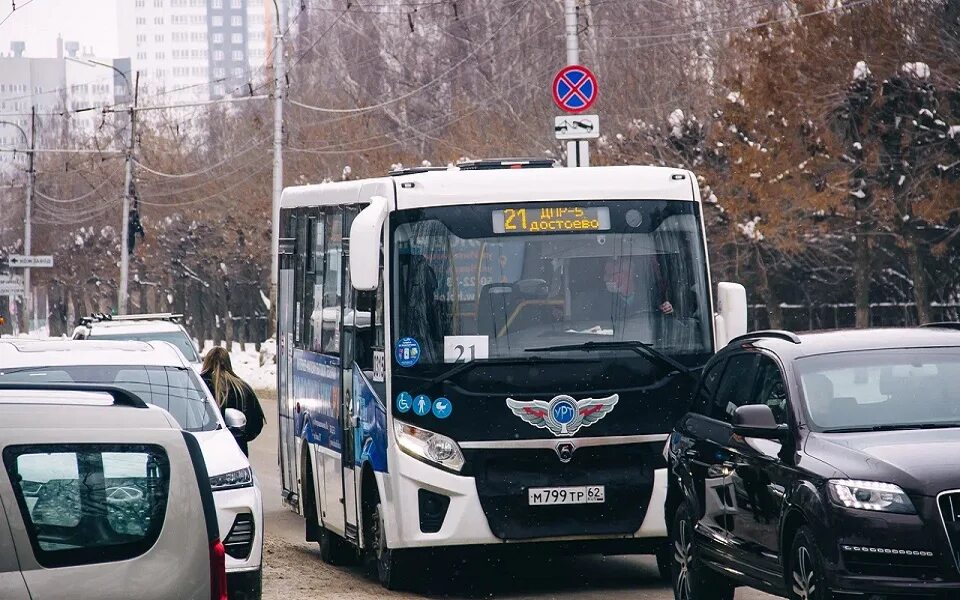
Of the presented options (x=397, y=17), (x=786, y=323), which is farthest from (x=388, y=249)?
(x=397, y=17)

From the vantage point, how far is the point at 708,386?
9992 mm

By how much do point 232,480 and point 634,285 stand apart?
2965 millimetres

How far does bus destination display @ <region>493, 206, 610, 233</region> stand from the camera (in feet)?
38.0

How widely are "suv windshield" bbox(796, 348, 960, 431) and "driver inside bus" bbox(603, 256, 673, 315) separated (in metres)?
2.75

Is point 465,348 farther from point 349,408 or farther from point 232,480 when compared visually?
point 232,480

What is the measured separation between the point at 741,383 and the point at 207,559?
4411 millimetres

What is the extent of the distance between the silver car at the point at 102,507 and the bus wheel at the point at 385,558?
18.5ft

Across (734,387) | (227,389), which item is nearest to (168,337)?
(227,389)

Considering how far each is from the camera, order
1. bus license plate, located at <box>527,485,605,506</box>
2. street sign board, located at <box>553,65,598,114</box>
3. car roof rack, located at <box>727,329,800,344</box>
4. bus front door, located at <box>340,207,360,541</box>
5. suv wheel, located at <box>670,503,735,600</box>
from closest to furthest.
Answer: car roof rack, located at <box>727,329,800,344</box>
suv wheel, located at <box>670,503,735,600</box>
bus license plate, located at <box>527,485,605,506</box>
bus front door, located at <box>340,207,360,541</box>
street sign board, located at <box>553,65,598,114</box>

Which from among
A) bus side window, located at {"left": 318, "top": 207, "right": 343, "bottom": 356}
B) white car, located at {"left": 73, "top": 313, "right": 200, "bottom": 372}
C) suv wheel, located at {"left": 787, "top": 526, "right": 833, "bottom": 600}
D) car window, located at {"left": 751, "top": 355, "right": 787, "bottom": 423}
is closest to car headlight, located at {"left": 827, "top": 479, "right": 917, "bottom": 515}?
suv wheel, located at {"left": 787, "top": 526, "right": 833, "bottom": 600}

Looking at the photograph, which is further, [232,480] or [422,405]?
[422,405]

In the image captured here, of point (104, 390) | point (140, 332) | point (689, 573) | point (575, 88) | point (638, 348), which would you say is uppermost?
point (575, 88)

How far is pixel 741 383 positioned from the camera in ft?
31.0

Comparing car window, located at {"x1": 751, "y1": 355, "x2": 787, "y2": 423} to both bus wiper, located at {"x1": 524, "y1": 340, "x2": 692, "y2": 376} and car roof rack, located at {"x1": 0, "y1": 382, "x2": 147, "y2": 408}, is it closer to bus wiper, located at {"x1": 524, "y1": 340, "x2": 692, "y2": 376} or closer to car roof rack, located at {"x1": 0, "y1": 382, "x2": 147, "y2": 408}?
bus wiper, located at {"x1": 524, "y1": 340, "x2": 692, "y2": 376}
